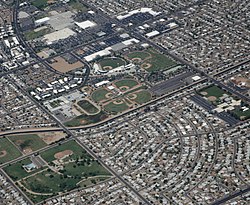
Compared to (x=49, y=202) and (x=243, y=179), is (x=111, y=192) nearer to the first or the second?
(x=49, y=202)

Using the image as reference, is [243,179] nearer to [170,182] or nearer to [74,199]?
[170,182]

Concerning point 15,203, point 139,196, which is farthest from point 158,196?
point 15,203

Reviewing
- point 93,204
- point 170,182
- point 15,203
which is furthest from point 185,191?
point 15,203

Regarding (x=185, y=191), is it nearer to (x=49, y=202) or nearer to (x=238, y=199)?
(x=238, y=199)

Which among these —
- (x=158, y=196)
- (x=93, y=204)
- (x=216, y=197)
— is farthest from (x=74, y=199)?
(x=216, y=197)

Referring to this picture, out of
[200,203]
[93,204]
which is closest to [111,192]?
[93,204]

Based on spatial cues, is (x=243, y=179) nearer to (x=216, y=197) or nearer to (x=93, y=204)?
(x=216, y=197)
